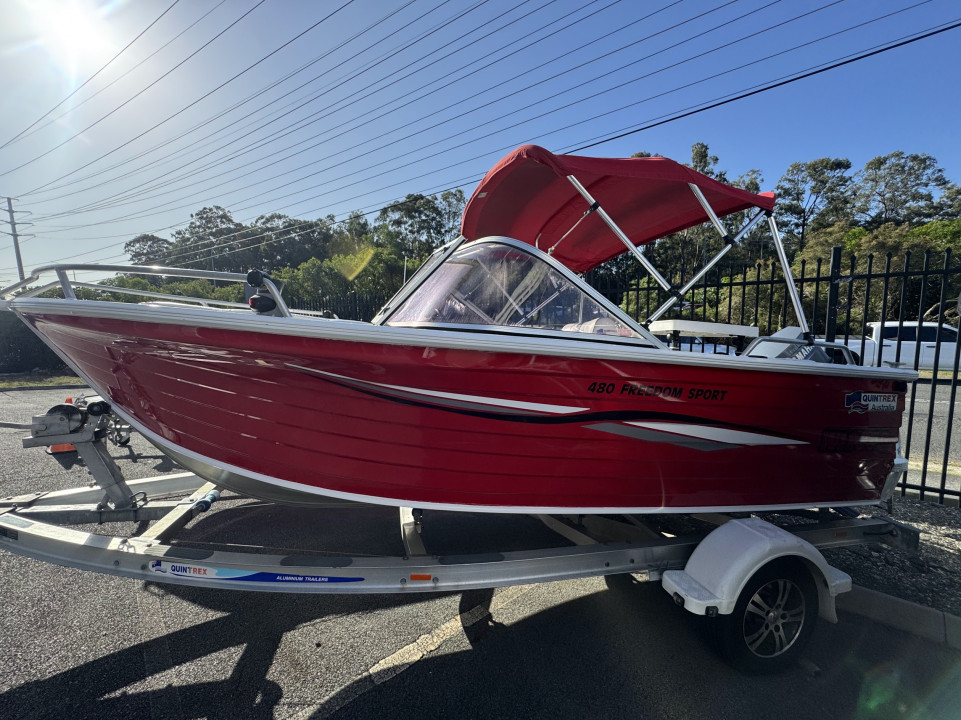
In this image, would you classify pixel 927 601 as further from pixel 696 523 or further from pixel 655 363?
pixel 655 363

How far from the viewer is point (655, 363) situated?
7.36 feet

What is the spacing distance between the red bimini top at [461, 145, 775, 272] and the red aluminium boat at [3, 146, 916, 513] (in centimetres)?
3

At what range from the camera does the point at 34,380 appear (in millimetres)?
13016

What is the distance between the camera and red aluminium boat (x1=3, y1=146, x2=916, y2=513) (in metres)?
2.08

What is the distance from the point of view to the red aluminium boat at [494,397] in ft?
6.81

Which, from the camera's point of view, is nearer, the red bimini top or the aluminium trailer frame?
the aluminium trailer frame

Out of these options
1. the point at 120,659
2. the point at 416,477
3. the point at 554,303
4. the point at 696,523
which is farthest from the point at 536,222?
the point at 120,659

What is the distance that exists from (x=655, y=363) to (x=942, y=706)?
1.88m

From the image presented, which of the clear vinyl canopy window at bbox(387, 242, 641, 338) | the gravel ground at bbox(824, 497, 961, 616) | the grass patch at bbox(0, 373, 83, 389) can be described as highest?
the clear vinyl canopy window at bbox(387, 242, 641, 338)

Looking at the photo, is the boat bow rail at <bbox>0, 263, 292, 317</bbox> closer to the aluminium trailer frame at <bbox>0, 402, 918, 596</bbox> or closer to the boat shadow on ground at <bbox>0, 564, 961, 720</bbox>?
the aluminium trailer frame at <bbox>0, 402, 918, 596</bbox>

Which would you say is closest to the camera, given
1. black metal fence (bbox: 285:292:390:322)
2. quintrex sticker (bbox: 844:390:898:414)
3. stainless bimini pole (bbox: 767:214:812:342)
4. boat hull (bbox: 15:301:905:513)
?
boat hull (bbox: 15:301:905:513)

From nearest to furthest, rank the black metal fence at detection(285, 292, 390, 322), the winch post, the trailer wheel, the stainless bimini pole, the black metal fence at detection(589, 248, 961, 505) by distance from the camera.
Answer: the trailer wheel
the winch post
the stainless bimini pole
the black metal fence at detection(589, 248, 961, 505)
the black metal fence at detection(285, 292, 390, 322)

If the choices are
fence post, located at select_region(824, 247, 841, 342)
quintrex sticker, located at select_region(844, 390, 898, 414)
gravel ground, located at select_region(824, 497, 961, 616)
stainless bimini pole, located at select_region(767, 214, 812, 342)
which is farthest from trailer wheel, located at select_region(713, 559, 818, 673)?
fence post, located at select_region(824, 247, 841, 342)

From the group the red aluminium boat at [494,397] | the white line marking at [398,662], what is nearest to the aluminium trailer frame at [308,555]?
the red aluminium boat at [494,397]
